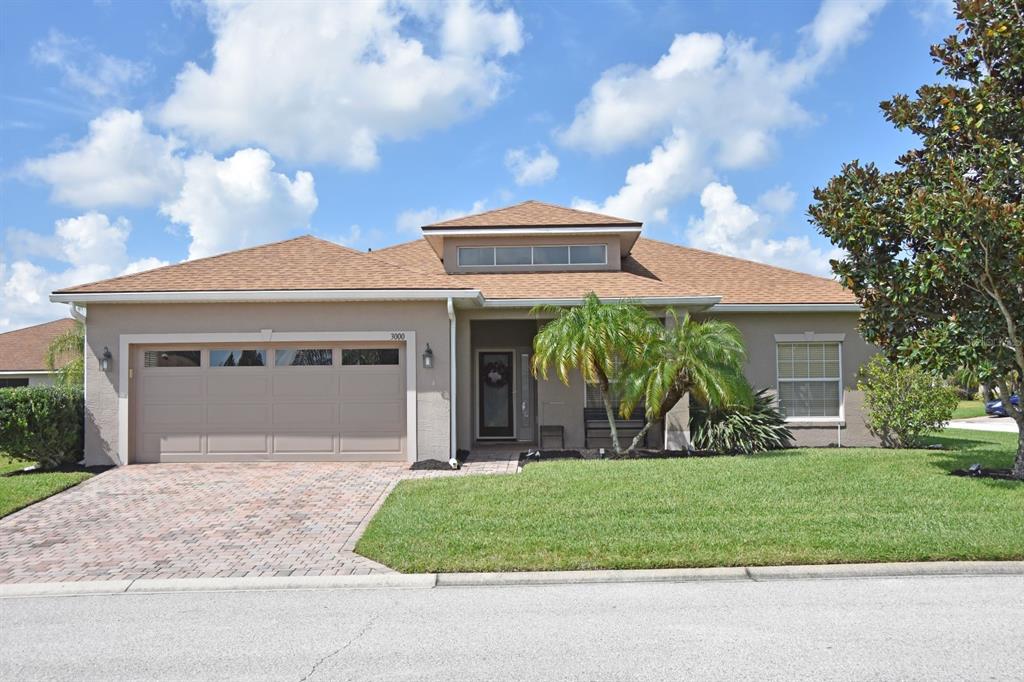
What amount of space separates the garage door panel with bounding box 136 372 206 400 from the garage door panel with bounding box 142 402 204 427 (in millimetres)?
168

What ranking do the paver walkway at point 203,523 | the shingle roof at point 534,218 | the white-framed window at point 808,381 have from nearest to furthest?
1. the paver walkway at point 203,523
2. the white-framed window at point 808,381
3. the shingle roof at point 534,218

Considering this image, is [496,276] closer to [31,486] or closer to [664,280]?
[664,280]

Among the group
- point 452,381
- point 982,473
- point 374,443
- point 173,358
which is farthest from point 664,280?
point 173,358

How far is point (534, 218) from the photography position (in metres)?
19.0

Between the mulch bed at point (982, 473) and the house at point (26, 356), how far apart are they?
26731mm

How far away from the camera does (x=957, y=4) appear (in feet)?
36.5

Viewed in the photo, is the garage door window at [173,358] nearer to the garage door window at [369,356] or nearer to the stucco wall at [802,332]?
the garage door window at [369,356]

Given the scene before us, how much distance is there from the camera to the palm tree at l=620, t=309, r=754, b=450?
44.9 feet

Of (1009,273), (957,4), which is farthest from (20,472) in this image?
(957,4)

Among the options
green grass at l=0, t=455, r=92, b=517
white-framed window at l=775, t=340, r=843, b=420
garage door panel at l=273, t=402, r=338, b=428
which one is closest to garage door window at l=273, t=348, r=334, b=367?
garage door panel at l=273, t=402, r=338, b=428

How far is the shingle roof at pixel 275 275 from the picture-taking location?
14.3 metres

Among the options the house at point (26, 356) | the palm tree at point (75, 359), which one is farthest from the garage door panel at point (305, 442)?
the house at point (26, 356)

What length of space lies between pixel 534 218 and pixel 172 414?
9319mm

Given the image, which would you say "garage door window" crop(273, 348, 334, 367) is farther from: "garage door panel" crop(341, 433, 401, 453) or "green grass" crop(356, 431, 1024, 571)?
"green grass" crop(356, 431, 1024, 571)
